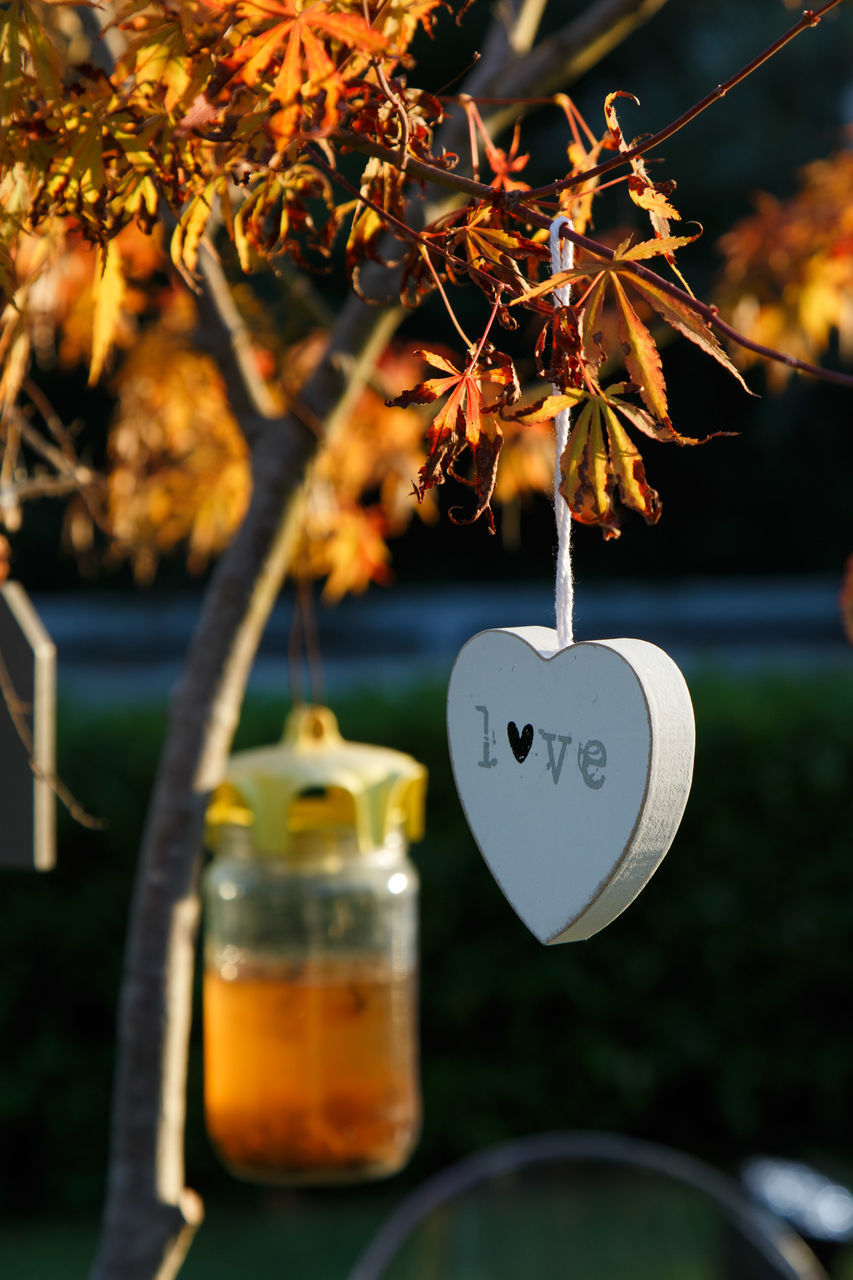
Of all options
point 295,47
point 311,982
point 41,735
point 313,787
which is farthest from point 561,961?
point 295,47

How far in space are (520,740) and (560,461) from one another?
0.19 m

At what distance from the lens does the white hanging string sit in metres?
0.76

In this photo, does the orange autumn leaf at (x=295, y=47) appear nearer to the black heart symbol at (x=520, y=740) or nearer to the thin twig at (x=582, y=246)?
the thin twig at (x=582, y=246)

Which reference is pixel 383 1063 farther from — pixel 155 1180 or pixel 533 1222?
pixel 533 1222

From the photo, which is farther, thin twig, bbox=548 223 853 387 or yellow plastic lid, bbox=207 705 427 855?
yellow plastic lid, bbox=207 705 427 855

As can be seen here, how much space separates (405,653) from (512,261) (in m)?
14.5

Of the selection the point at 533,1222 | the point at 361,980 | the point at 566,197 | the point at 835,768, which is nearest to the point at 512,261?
the point at 566,197

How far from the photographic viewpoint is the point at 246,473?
3055mm

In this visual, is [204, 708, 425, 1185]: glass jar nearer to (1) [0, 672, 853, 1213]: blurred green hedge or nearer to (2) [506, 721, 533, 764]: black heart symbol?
(2) [506, 721, 533, 764]: black heart symbol

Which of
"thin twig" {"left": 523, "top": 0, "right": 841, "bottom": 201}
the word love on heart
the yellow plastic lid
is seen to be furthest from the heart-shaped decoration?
the yellow plastic lid

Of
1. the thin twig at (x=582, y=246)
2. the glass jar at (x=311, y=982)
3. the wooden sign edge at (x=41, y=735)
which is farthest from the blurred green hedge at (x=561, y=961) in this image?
the thin twig at (x=582, y=246)

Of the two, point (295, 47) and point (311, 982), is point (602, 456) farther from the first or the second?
point (311, 982)

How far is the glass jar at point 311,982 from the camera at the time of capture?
1.75 meters

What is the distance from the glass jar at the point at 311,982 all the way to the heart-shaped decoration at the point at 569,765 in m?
0.84
